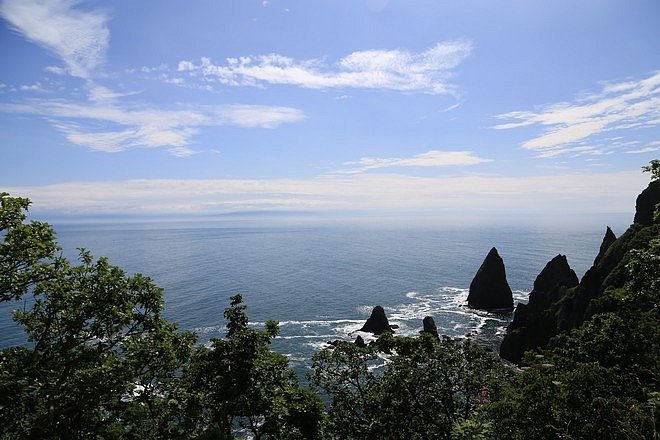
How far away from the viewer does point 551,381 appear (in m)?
17.9

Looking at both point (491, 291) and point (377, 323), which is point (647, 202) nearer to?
point (491, 291)

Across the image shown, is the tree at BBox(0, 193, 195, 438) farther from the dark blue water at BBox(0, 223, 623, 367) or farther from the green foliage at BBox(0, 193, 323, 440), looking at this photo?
the dark blue water at BBox(0, 223, 623, 367)

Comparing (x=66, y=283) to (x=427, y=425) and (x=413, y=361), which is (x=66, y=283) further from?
(x=427, y=425)

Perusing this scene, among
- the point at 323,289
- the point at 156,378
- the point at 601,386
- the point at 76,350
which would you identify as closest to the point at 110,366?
the point at 156,378

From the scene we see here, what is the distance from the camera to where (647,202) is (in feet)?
214

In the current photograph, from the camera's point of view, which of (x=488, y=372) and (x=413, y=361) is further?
(x=488, y=372)

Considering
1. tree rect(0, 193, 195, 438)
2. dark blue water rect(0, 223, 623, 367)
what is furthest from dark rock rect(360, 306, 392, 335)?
tree rect(0, 193, 195, 438)

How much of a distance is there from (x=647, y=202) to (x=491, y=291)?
33.7 meters

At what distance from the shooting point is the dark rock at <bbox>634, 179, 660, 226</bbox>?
6316cm

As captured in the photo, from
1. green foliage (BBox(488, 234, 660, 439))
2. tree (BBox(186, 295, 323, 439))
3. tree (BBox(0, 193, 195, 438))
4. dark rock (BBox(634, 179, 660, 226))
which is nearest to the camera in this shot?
tree (BBox(0, 193, 195, 438))

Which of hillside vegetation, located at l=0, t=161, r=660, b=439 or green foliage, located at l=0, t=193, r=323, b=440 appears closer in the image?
green foliage, located at l=0, t=193, r=323, b=440

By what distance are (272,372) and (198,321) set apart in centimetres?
5857

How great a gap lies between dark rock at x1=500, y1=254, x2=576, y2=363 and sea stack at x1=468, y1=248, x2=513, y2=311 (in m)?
9.19

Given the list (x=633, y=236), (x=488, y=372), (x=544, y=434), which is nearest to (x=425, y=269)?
(x=633, y=236)
